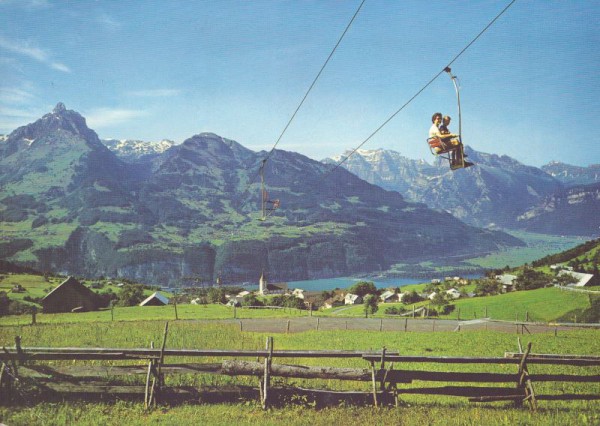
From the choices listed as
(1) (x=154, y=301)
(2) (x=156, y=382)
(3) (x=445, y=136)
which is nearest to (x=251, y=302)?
(1) (x=154, y=301)

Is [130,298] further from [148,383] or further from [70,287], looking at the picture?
[148,383]

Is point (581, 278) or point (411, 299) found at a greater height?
point (581, 278)

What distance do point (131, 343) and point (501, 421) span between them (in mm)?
27991

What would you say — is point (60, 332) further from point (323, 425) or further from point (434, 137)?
point (434, 137)

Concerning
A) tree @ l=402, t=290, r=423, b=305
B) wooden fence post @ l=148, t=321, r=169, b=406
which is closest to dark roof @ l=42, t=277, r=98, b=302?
tree @ l=402, t=290, r=423, b=305

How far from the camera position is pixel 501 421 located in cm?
1323

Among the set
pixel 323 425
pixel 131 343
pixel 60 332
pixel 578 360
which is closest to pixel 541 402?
pixel 578 360

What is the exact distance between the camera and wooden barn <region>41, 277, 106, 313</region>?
89000mm

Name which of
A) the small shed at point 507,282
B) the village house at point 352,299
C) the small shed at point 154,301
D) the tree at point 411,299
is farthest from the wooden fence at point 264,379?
the village house at point 352,299

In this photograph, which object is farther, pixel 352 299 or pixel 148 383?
pixel 352 299

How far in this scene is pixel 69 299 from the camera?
298ft

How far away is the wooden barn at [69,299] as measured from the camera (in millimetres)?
89000

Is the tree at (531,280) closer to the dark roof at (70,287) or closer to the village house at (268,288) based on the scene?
the dark roof at (70,287)

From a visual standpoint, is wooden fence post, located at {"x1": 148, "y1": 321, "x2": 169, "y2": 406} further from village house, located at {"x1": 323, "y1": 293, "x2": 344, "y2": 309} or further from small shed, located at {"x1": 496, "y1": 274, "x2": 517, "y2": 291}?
village house, located at {"x1": 323, "y1": 293, "x2": 344, "y2": 309}
